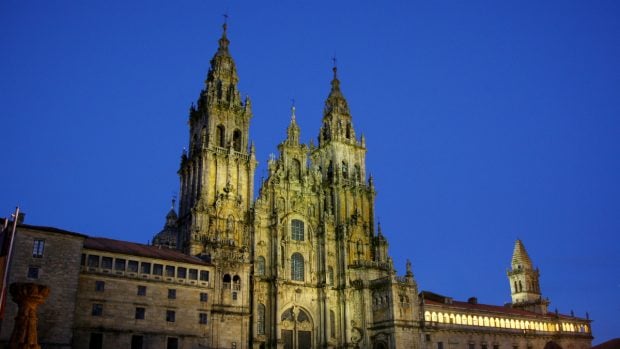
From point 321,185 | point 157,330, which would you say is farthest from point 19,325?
point 321,185

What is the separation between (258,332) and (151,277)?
755 inches

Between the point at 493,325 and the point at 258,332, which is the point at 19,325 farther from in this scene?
the point at 493,325

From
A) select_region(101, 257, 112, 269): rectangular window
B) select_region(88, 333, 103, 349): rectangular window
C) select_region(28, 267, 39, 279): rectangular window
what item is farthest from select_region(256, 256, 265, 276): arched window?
select_region(28, 267, 39, 279): rectangular window

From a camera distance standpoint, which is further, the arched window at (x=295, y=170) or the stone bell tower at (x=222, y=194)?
the arched window at (x=295, y=170)

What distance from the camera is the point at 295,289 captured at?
81625mm

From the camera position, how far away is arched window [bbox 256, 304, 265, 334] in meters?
76.7

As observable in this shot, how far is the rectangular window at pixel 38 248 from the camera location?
54.6 meters

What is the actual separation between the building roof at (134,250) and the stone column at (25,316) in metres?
19.0

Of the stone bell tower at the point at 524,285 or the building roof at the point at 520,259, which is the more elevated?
the building roof at the point at 520,259

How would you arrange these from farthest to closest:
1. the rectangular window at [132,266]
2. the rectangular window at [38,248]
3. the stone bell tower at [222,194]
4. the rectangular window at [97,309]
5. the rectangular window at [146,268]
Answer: the stone bell tower at [222,194] < the rectangular window at [146,268] < the rectangular window at [132,266] < the rectangular window at [97,309] < the rectangular window at [38,248]

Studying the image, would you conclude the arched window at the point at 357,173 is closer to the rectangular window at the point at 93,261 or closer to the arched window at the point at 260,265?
the arched window at the point at 260,265

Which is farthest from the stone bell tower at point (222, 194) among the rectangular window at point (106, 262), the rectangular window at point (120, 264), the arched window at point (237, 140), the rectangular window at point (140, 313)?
the rectangular window at point (106, 262)

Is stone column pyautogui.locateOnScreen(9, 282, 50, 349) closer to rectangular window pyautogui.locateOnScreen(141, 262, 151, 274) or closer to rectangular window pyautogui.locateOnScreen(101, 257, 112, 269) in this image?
rectangular window pyautogui.locateOnScreen(101, 257, 112, 269)

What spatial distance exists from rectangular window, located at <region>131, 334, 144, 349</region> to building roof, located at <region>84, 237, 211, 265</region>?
26.6ft
